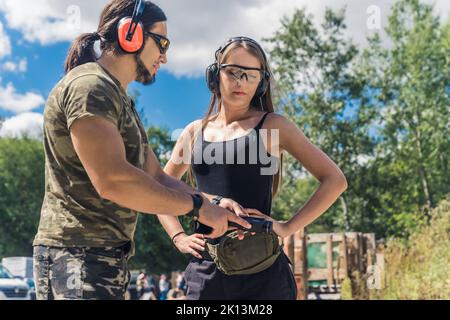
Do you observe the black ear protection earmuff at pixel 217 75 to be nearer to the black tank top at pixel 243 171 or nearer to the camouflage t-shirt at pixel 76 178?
the black tank top at pixel 243 171

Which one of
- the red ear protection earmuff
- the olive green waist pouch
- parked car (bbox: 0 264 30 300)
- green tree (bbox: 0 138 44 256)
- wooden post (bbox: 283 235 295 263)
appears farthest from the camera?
green tree (bbox: 0 138 44 256)

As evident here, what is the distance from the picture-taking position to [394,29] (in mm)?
35281

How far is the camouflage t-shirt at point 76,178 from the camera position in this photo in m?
2.59

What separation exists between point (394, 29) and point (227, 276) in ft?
111

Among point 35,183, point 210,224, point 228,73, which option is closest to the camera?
point 210,224

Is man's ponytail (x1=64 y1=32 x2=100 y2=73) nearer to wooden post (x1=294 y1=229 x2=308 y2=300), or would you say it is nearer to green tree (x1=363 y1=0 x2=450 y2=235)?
wooden post (x1=294 y1=229 x2=308 y2=300)

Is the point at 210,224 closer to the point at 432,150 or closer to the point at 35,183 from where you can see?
the point at 432,150

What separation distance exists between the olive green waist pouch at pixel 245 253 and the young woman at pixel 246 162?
0.16 feet

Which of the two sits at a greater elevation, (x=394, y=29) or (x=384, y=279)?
(x=394, y=29)

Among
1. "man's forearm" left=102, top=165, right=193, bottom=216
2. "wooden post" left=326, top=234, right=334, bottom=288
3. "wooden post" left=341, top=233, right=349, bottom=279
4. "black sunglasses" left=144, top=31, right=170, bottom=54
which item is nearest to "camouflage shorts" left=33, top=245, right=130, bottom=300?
"man's forearm" left=102, top=165, right=193, bottom=216

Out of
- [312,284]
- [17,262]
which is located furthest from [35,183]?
[312,284]

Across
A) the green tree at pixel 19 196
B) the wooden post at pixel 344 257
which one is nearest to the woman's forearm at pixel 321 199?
the wooden post at pixel 344 257

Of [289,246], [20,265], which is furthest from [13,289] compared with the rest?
[289,246]

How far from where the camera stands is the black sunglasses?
3.10 metres
